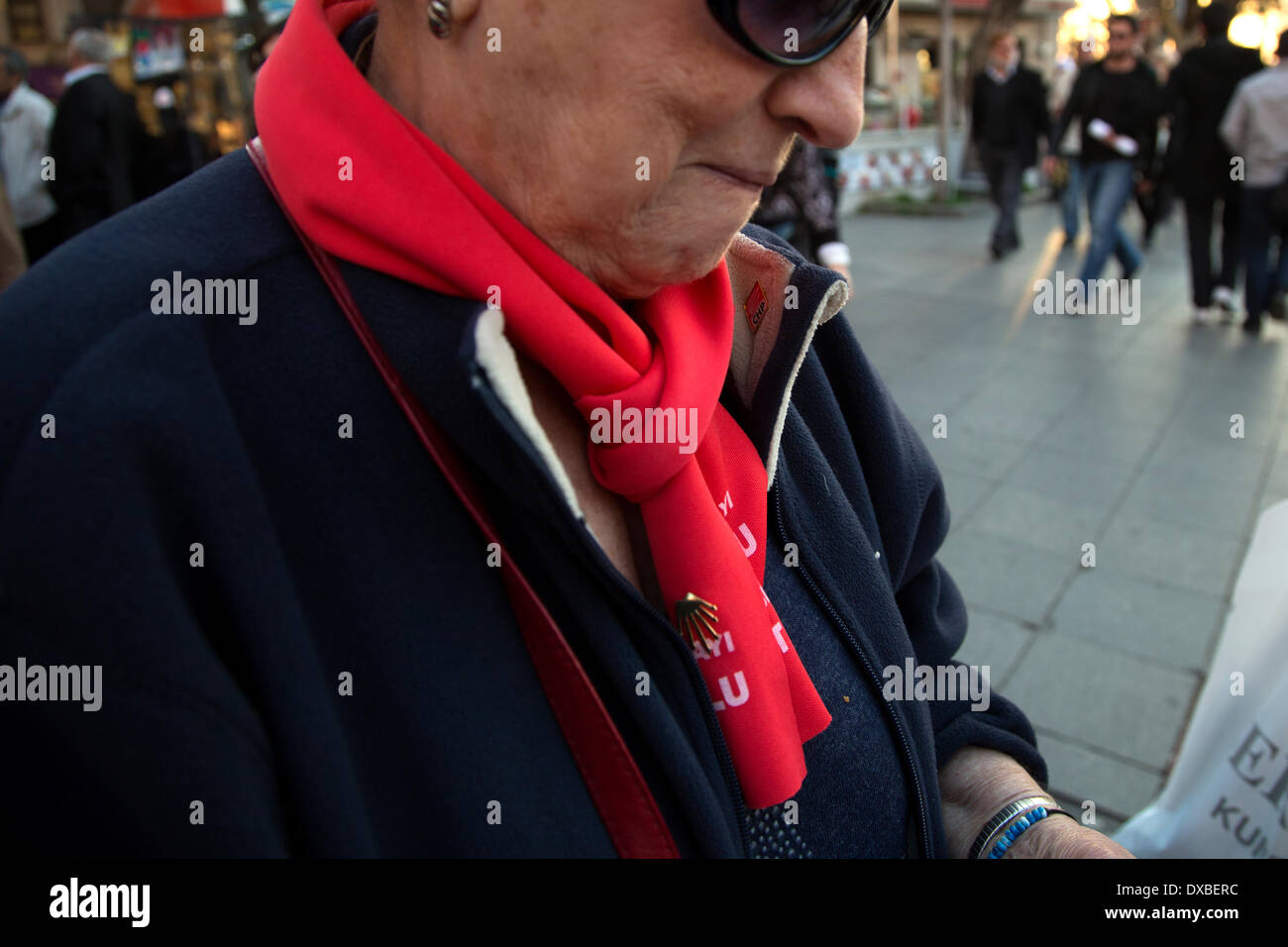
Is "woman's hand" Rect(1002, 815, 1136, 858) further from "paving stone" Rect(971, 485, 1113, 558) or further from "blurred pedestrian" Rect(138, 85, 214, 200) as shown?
"blurred pedestrian" Rect(138, 85, 214, 200)

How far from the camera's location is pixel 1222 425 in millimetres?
5586

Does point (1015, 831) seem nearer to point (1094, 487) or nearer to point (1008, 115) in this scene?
point (1094, 487)

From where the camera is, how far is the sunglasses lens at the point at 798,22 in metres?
0.90

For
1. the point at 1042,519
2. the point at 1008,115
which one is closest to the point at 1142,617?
the point at 1042,519

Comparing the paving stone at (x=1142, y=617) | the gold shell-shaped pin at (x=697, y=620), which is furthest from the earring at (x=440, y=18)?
the paving stone at (x=1142, y=617)

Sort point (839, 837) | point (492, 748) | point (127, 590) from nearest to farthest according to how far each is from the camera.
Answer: point (127, 590)
point (492, 748)
point (839, 837)

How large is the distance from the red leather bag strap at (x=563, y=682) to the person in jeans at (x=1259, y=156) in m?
7.67

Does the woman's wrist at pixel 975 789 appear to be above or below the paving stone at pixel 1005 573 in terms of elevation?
above

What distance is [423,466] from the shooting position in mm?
958

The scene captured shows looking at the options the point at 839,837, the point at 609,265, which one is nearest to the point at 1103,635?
the point at 839,837

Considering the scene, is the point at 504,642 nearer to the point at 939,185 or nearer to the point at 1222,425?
the point at 1222,425

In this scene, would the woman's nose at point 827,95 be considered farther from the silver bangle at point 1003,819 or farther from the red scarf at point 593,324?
the silver bangle at point 1003,819

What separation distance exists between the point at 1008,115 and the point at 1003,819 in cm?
1136
